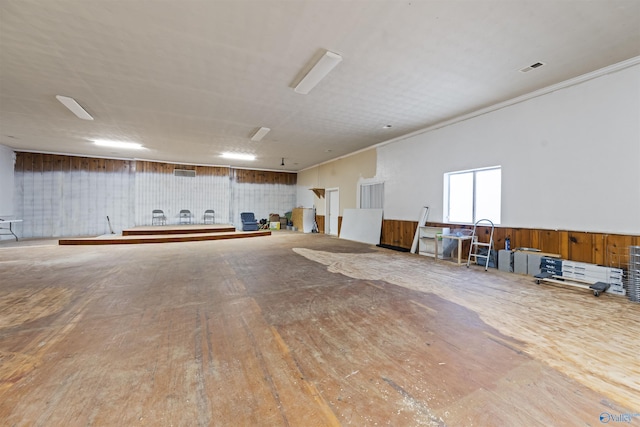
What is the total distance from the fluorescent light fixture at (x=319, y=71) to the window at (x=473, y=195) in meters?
3.68

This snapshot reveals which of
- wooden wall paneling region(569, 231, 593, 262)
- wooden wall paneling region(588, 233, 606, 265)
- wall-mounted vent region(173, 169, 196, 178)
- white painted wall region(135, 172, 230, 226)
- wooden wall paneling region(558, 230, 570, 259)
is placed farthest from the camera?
wall-mounted vent region(173, 169, 196, 178)

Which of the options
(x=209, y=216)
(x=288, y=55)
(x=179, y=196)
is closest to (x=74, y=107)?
(x=288, y=55)

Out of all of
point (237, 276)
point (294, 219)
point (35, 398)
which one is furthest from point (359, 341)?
point (294, 219)

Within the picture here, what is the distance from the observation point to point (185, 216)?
11.3 meters

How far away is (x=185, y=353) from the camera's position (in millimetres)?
1942

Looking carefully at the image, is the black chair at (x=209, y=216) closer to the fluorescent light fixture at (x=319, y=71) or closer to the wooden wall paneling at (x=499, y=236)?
the fluorescent light fixture at (x=319, y=71)

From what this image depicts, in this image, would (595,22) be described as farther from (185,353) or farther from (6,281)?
(6,281)

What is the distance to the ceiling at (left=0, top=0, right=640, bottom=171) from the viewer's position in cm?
257

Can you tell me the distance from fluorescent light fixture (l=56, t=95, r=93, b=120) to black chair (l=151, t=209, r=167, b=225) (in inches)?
226

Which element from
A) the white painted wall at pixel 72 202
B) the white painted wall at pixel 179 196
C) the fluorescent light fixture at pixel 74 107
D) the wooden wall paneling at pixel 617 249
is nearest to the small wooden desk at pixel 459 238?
the wooden wall paneling at pixel 617 249

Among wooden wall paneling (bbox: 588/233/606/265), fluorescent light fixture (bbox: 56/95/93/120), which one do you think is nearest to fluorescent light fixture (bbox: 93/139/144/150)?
fluorescent light fixture (bbox: 56/95/93/120)

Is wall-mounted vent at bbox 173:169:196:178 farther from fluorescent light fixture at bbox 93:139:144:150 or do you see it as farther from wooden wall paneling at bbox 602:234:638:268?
wooden wall paneling at bbox 602:234:638:268

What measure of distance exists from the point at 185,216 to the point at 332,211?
6.46 metres

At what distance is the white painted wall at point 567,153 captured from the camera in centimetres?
344
